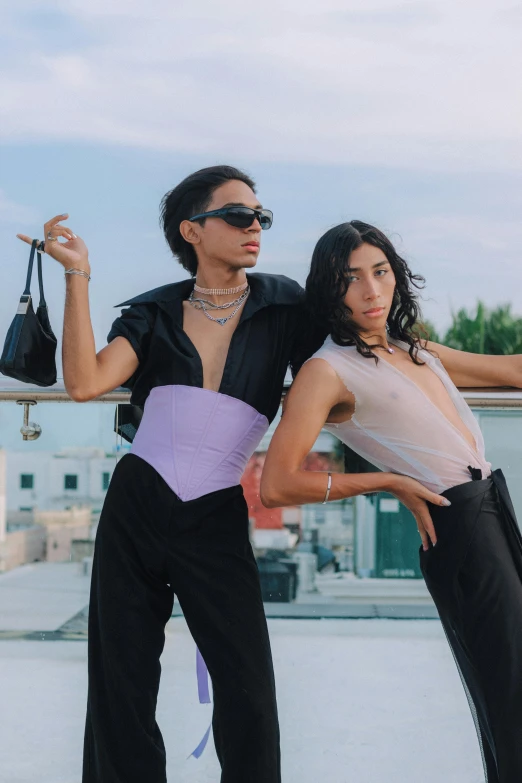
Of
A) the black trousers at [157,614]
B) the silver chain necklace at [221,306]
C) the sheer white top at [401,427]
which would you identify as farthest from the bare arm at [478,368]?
the black trousers at [157,614]

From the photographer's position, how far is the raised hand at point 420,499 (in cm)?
202

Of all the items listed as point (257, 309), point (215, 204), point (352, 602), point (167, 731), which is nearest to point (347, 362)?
point (257, 309)

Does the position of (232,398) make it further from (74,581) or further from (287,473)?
(74,581)

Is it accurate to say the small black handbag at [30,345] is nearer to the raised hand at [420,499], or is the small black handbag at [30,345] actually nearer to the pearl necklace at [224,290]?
the pearl necklace at [224,290]

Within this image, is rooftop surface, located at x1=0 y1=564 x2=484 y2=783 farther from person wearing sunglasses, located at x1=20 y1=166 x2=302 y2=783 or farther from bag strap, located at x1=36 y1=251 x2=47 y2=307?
bag strap, located at x1=36 y1=251 x2=47 y2=307

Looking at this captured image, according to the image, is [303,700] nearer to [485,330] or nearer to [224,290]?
[224,290]

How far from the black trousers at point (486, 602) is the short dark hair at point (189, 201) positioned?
835 millimetres

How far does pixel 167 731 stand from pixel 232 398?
96 cm

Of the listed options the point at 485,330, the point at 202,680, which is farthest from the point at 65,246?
the point at 485,330

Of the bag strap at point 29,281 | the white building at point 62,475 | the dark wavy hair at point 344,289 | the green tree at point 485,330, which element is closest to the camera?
the dark wavy hair at point 344,289

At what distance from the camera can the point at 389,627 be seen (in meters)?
3.05

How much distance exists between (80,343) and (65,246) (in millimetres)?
227

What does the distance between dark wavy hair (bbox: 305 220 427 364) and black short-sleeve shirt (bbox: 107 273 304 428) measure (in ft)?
0.26

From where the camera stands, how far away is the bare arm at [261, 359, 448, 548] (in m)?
2.03
